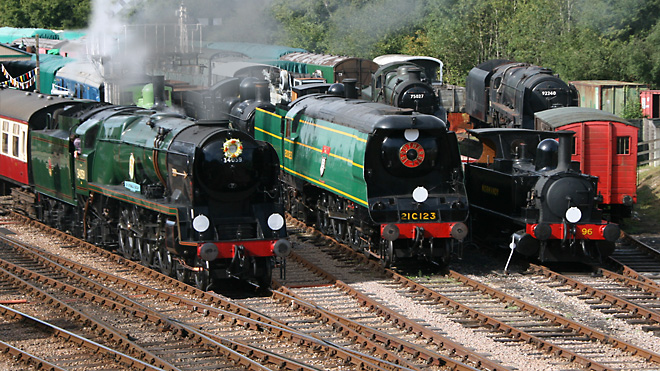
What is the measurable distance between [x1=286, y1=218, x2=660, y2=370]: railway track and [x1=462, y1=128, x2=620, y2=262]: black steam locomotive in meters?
1.63

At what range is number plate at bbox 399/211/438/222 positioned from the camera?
52.3ft

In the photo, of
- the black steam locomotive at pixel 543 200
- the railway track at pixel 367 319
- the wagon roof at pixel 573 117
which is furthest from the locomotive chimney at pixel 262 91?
the railway track at pixel 367 319

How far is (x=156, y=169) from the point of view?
15.4 meters

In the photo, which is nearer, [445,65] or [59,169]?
[59,169]

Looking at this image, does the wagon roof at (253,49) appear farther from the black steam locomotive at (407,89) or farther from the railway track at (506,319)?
the railway track at (506,319)

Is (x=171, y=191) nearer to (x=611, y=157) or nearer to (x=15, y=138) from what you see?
(x=15, y=138)

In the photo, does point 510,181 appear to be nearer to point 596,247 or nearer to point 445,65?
point 596,247

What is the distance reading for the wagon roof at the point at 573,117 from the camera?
1930 centimetres

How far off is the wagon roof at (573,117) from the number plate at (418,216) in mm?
5097

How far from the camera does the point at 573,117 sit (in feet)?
65.0

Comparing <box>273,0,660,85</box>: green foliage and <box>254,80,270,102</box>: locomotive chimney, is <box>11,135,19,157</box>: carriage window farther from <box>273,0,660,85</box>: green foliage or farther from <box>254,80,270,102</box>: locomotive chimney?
<box>273,0,660,85</box>: green foliage

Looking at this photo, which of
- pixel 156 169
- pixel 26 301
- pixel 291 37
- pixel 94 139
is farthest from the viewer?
pixel 291 37

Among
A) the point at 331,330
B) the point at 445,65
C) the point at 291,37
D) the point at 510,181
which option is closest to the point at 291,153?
the point at 510,181

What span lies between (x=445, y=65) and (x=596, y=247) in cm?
2948
